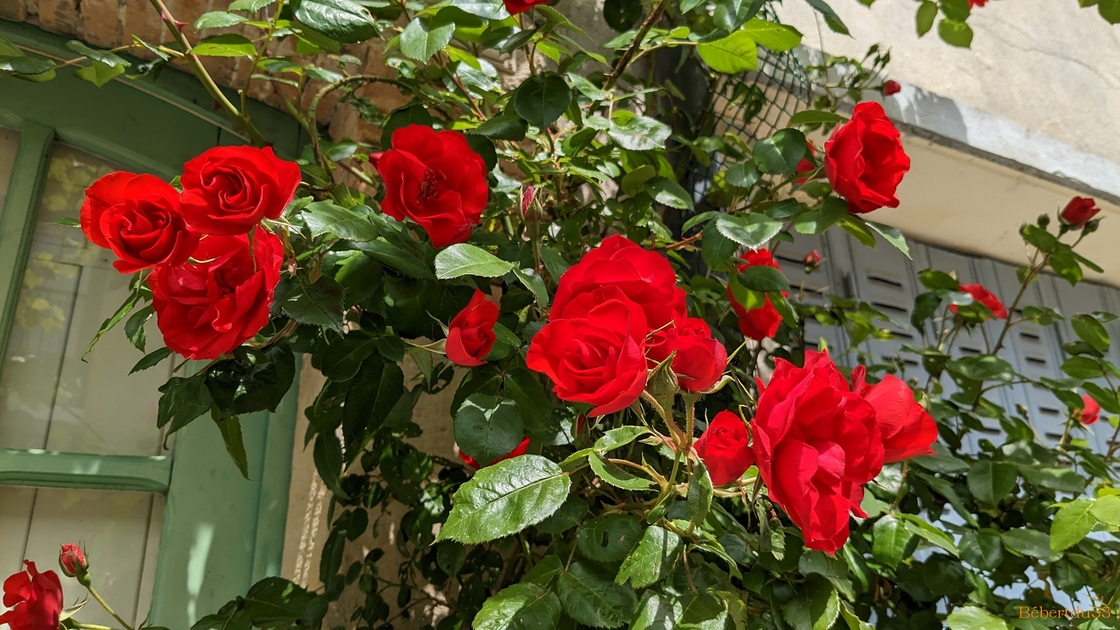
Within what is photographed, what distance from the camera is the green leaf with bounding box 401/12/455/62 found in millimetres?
618

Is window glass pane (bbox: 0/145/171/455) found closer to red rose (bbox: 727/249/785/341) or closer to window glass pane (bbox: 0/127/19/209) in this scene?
window glass pane (bbox: 0/127/19/209)

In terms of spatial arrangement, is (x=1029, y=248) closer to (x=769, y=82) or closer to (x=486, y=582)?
(x=769, y=82)

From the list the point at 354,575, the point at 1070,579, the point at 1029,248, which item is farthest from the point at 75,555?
the point at 1029,248

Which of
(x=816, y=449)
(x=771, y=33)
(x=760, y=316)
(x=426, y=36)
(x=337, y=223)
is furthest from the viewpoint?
(x=760, y=316)

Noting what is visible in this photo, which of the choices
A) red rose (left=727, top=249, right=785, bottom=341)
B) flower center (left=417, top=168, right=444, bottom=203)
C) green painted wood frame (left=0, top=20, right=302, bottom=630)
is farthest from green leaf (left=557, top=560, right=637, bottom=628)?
green painted wood frame (left=0, top=20, right=302, bottom=630)

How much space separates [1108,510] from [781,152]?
46 cm

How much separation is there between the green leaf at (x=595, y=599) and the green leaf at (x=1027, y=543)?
54 centimetres

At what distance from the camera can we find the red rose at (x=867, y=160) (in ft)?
2.23

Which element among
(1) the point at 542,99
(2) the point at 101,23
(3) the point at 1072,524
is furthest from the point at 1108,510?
(2) the point at 101,23

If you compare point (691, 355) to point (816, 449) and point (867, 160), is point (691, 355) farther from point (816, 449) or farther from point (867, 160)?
point (867, 160)

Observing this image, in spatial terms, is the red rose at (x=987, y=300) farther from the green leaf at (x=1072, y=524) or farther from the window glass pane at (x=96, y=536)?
the window glass pane at (x=96, y=536)

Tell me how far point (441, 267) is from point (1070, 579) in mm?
829

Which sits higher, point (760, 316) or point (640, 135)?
point (640, 135)

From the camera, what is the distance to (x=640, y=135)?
2.38 ft
